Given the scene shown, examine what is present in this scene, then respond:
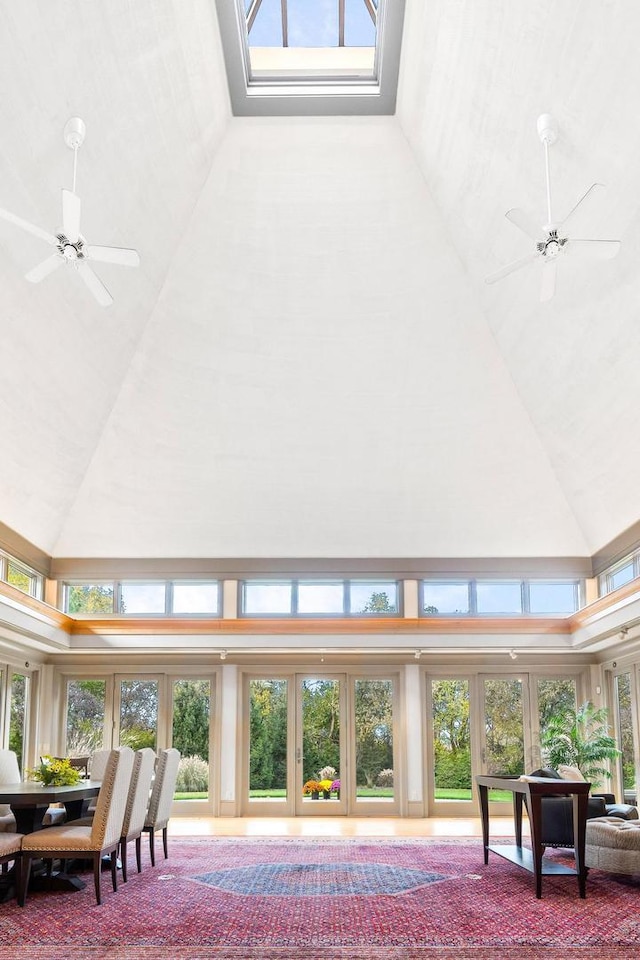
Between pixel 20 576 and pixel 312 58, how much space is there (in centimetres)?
731

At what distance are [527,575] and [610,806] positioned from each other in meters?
4.50

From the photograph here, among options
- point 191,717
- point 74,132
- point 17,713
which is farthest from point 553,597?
point 74,132

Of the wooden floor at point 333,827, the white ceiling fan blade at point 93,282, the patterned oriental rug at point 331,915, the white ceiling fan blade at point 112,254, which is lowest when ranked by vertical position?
the wooden floor at point 333,827

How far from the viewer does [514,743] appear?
12555mm

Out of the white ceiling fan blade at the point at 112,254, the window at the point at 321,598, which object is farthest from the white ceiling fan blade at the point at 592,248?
the window at the point at 321,598

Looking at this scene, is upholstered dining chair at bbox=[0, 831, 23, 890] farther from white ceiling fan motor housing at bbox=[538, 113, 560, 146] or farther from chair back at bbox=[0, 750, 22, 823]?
white ceiling fan motor housing at bbox=[538, 113, 560, 146]

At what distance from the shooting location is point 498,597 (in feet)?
42.1

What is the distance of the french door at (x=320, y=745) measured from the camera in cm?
1245

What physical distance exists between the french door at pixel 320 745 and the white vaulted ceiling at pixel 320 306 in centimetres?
198

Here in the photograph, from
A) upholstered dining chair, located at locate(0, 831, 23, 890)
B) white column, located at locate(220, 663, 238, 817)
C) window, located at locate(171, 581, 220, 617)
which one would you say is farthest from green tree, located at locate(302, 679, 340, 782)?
upholstered dining chair, located at locate(0, 831, 23, 890)

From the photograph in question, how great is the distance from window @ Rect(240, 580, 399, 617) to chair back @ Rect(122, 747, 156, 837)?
17.3 feet

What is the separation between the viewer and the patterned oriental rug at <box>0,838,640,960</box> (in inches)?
200

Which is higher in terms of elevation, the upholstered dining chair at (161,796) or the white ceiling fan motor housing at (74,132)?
the white ceiling fan motor housing at (74,132)

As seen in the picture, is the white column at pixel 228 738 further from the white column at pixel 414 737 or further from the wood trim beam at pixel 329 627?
the white column at pixel 414 737
